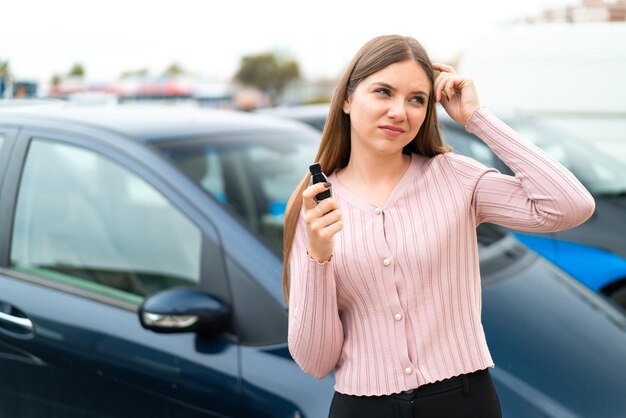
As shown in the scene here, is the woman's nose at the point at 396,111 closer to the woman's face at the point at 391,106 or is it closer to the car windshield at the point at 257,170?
the woman's face at the point at 391,106

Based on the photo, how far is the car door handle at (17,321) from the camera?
98.6 inches

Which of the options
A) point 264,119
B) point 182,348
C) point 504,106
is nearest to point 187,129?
point 264,119

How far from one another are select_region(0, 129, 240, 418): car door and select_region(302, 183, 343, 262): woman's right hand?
772 mm

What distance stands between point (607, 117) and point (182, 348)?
5.28 metres

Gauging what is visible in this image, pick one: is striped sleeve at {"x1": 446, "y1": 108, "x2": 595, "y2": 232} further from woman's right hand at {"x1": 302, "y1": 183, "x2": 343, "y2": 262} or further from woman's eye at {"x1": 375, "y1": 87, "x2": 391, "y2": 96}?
woman's right hand at {"x1": 302, "y1": 183, "x2": 343, "y2": 262}

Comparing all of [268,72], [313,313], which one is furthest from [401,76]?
[268,72]

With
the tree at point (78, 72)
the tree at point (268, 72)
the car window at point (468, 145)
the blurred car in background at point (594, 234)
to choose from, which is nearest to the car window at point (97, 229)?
the blurred car in background at point (594, 234)

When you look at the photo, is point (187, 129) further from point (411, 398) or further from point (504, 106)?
point (504, 106)

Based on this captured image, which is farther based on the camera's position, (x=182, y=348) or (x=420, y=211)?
(x=182, y=348)

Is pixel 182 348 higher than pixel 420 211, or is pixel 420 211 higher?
pixel 420 211

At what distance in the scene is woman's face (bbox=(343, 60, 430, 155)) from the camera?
5.37 feet

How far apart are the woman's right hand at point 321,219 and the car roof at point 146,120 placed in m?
1.28

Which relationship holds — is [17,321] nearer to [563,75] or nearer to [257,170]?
[257,170]

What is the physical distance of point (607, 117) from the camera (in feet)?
21.3
